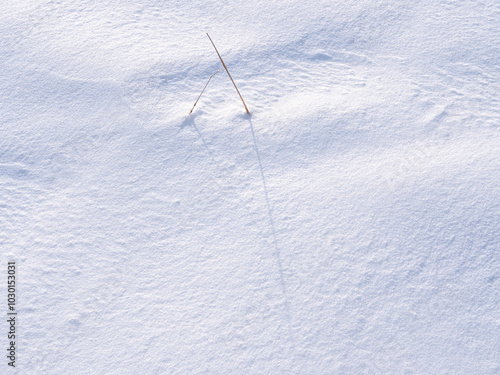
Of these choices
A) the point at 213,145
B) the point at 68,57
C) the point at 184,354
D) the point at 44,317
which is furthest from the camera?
the point at 68,57

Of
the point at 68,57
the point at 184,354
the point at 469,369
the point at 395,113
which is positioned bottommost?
the point at 469,369

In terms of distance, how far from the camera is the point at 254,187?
2129 mm

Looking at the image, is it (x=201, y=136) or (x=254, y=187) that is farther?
(x=201, y=136)

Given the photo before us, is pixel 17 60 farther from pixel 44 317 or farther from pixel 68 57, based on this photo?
pixel 44 317

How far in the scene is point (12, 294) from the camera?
188 cm

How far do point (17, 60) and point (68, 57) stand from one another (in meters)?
0.36

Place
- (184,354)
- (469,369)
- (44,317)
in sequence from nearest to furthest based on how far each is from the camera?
(469,369) < (184,354) < (44,317)

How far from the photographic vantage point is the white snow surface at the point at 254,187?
172cm

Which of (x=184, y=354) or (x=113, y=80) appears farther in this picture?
(x=113, y=80)

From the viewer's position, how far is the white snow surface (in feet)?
5.63

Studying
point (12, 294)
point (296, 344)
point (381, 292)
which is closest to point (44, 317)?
point (12, 294)

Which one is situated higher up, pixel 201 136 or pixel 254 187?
pixel 201 136

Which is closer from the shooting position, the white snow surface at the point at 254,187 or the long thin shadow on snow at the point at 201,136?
the white snow surface at the point at 254,187

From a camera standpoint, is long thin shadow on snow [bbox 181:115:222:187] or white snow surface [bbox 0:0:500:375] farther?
long thin shadow on snow [bbox 181:115:222:187]
